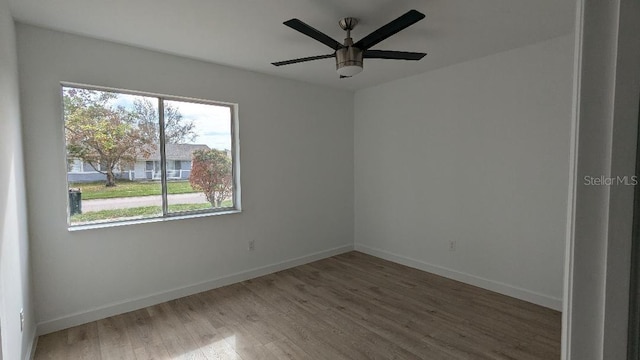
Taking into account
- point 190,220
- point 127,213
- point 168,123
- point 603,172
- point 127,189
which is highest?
point 168,123

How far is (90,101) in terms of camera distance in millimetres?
2809

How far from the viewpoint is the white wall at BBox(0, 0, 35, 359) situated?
1.67 meters

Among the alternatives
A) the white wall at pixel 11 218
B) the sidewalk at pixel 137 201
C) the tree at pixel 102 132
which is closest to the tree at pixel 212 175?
the sidewalk at pixel 137 201

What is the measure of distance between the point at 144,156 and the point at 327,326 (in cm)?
246

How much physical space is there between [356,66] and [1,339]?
2.58 metres

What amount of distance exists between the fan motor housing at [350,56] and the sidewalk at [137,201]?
226cm

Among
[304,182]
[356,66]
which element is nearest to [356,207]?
[304,182]

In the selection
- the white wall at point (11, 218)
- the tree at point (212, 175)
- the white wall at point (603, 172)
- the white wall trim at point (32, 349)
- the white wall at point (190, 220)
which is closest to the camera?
the white wall at point (603, 172)

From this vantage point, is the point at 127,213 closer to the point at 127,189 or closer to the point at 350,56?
the point at 127,189

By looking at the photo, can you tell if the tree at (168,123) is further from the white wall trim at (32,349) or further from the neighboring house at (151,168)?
the white wall trim at (32,349)

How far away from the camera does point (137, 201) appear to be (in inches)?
122

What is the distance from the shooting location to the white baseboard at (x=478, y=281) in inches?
116

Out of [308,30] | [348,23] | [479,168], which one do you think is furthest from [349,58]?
[479,168]

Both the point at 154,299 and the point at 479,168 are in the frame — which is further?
the point at 479,168
